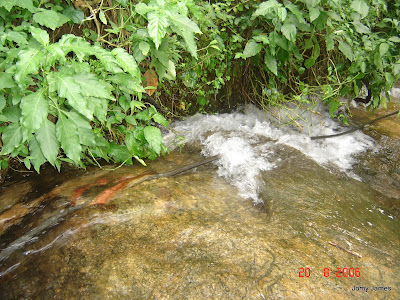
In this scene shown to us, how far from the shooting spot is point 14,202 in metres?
2.05

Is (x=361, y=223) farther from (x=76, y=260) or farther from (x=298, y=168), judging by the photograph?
(x=76, y=260)

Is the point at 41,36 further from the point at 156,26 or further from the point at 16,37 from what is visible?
the point at 156,26

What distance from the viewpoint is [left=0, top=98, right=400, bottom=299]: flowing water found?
1500 mm

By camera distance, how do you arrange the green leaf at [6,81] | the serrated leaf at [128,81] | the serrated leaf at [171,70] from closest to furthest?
the green leaf at [6,81] → the serrated leaf at [128,81] → the serrated leaf at [171,70]

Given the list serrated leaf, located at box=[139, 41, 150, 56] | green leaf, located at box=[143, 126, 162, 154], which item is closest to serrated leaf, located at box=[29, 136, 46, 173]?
green leaf, located at box=[143, 126, 162, 154]

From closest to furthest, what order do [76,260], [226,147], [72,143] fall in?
[76,260] < [72,143] < [226,147]

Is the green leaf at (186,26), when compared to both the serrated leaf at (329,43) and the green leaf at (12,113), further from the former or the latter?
the serrated leaf at (329,43)

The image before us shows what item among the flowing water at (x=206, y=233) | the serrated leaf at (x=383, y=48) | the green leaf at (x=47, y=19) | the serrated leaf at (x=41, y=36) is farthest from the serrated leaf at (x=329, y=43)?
the serrated leaf at (x=41, y=36)

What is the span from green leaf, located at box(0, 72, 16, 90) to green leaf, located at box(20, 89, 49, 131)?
198mm

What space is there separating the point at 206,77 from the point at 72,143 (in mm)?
2089

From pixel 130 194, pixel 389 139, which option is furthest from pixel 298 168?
pixel 130 194

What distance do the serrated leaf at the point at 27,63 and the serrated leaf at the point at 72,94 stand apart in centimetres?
14

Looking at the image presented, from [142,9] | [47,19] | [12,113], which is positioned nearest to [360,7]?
[142,9]

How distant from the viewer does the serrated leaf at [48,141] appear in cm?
182
